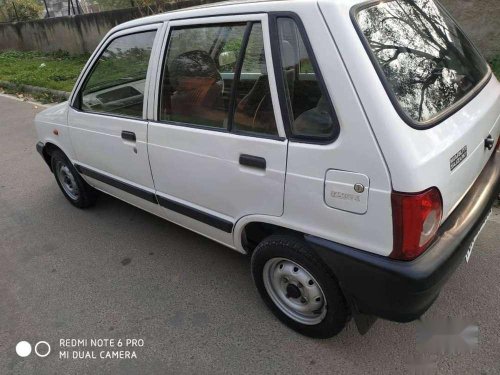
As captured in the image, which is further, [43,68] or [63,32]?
[63,32]

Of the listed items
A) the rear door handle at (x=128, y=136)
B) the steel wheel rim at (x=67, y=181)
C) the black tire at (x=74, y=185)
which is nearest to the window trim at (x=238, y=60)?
the rear door handle at (x=128, y=136)

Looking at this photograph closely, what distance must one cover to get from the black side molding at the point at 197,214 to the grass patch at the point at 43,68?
6.58 metres

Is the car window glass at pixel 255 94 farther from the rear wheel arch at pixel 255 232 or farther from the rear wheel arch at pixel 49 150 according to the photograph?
the rear wheel arch at pixel 49 150

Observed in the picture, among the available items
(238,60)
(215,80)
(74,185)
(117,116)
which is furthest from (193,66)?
(74,185)

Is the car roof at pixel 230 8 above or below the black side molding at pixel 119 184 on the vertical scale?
above

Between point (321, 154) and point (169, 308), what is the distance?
151cm

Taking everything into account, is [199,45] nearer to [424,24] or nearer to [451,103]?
[424,24]

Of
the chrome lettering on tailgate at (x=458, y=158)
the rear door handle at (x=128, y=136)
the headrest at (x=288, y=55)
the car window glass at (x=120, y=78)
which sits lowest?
the rear door handle at (x=128, y=136)

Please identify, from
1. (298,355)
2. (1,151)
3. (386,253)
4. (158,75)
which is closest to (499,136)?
(386,253)

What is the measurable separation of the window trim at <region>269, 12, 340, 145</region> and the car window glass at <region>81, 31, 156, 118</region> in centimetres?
103

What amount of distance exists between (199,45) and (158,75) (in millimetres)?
346

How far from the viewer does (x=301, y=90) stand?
6.08ft

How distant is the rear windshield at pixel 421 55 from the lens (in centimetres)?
175

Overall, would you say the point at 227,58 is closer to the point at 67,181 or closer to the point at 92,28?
the point at 67,181
